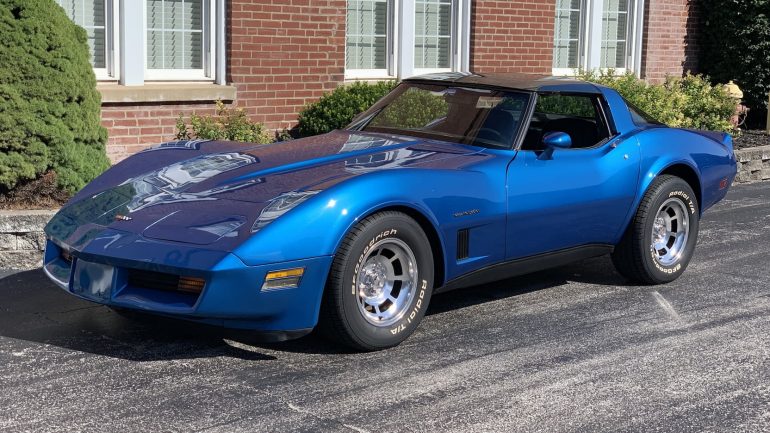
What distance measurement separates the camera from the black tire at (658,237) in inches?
283

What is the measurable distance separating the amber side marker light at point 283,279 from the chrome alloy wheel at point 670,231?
3.11m

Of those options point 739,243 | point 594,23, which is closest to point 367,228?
point 739,243

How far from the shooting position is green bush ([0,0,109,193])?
7945 mm

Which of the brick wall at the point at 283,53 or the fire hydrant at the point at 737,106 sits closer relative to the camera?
the brick wall at the point at 283,53

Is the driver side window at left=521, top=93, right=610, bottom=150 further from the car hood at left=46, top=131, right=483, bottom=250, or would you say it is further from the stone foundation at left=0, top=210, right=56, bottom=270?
the stone foundation at left=0, top=210, right=56, bottom=270

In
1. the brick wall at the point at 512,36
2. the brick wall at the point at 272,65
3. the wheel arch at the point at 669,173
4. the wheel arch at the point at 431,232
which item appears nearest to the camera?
the wheel arch at the point at 431,232

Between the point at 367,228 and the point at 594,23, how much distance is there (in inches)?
416

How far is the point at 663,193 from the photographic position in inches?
287

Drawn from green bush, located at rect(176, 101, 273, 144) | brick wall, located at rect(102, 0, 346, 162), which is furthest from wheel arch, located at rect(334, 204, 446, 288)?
brick wall, located at rect(102, 0, 346, 162)

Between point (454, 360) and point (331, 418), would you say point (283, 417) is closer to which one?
point (331, 418)

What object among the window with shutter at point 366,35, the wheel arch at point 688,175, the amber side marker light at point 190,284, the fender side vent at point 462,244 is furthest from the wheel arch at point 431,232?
the window with shutter at point 366,35

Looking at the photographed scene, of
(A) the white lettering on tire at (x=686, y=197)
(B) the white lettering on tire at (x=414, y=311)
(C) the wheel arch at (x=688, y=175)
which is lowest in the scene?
(B) the white lettering on tire at (x=414, y=311)

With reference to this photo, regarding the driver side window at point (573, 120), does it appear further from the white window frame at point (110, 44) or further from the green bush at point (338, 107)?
the white window frame at point (110, 44)

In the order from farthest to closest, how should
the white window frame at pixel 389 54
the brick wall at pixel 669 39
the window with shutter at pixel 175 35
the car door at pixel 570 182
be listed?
the brick wall at pixel 669 39 < the white window frame at pixel 389 54 < the window with shutter at pixel 175 35 < the car door at pixel 570 182
